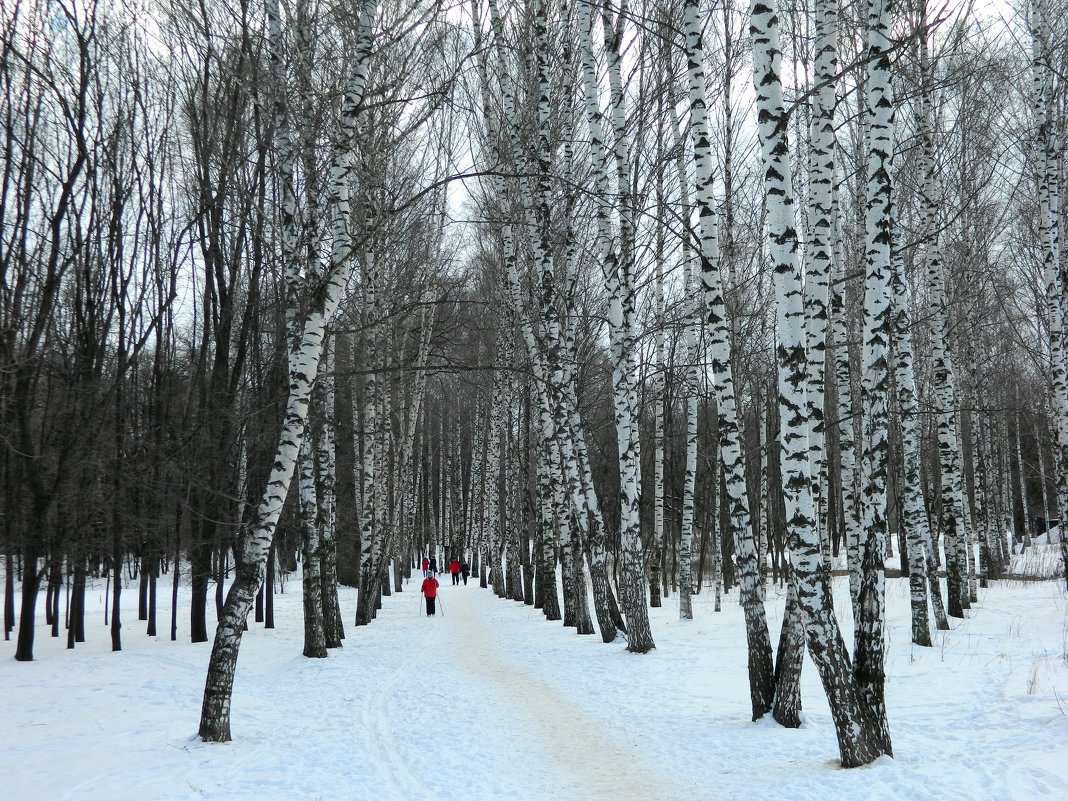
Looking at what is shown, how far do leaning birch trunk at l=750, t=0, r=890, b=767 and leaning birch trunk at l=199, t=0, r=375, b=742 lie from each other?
152 inches

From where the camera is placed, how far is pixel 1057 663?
8758mm

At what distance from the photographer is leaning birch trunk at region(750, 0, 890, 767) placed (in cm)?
568

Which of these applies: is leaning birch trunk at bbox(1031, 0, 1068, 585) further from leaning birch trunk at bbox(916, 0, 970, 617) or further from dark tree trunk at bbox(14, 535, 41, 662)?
dark tree trunk at bbox(14, 535, 41, 662)

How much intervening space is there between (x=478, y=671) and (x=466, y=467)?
109ft

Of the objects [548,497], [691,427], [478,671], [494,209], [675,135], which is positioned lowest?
[478,671]

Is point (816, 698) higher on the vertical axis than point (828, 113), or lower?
lower

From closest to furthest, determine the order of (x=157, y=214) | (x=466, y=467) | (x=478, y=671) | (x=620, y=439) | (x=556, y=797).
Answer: (x=556, y=797)
(x=478, y=671)
(x=620, y=439)
(x=157, y=214)
(x=466, y=467)

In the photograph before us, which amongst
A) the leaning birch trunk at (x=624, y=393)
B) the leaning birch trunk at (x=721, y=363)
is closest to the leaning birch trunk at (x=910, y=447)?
the leaning birch trunk at (x=721, y=363)

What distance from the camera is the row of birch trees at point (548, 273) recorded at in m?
7.20

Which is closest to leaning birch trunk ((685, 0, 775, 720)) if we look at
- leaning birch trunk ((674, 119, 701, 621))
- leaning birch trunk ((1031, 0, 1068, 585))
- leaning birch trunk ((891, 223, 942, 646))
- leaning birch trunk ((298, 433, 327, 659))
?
leaning birch trunk ((891, 223, 942, 646))

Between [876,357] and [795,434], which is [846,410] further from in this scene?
[795,434]

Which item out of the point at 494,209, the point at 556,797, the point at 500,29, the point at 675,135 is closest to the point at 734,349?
the point at 675,135

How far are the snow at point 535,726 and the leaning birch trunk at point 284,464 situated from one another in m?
0.47

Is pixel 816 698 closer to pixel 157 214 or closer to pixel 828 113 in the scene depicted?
pixel 828 113
